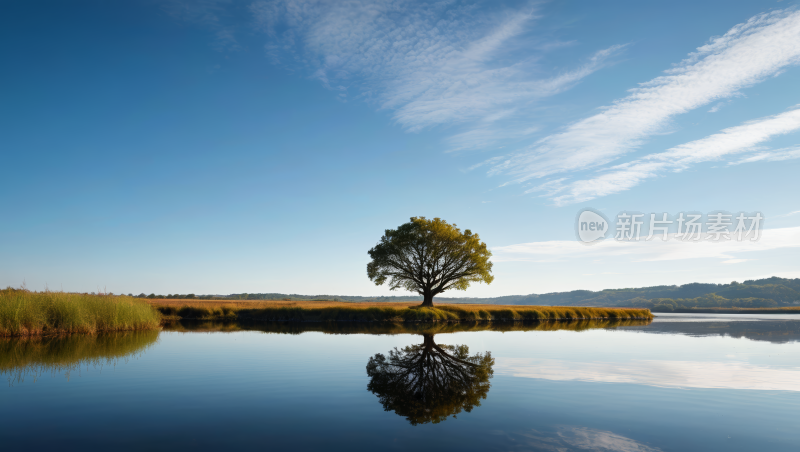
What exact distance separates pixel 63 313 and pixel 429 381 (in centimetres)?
2505

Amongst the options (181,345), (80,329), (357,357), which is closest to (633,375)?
(357,357)

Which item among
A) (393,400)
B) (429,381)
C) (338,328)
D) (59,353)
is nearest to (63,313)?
(59,353)

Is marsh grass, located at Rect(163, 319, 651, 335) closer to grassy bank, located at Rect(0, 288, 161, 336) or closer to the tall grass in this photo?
the tall grass

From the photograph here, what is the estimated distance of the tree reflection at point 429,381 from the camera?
9.57 metres

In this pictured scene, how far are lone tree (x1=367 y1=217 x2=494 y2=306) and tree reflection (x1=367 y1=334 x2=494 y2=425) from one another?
3525 centimetres

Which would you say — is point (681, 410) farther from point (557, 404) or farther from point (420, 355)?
point (420, 355)

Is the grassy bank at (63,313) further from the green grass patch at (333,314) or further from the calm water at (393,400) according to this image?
the green grass patch at (333,314)

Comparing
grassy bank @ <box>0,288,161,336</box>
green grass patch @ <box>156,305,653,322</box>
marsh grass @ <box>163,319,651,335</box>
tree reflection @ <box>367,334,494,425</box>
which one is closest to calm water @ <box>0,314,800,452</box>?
tree reflection @ <box>367,334,494,425</box>

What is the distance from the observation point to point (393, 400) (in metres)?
10.3

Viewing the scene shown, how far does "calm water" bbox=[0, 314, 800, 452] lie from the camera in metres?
7.52

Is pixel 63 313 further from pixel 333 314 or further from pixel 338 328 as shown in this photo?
pixel 333 314

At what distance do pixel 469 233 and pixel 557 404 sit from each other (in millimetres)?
47209

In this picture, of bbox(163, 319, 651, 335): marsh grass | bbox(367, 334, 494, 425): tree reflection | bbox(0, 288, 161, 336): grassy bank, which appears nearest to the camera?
bbox(367, 334, 494, 425): tree reflection

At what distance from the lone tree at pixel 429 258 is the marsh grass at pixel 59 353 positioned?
34.0m
